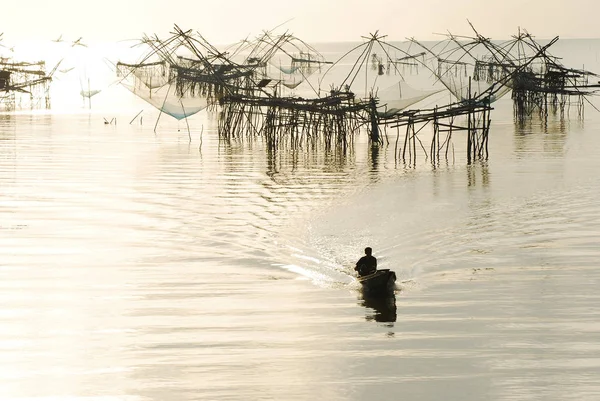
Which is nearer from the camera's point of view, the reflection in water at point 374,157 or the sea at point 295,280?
the sea at point 295,280

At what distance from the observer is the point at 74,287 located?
12.0 meters

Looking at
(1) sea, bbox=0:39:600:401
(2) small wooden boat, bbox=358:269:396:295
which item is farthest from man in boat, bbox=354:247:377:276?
(2) small wooden boat, bbox=358:269:396:295

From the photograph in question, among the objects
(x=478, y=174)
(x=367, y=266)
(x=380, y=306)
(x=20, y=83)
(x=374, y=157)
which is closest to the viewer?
(x=380, y=306)

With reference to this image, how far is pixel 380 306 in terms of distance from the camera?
11047 millimetres

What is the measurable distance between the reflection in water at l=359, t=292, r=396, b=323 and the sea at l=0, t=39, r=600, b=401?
42mm

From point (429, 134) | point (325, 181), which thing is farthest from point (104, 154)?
point (429, 134)

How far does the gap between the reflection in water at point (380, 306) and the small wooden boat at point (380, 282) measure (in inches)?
2.1

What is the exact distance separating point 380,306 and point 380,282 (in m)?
0.36

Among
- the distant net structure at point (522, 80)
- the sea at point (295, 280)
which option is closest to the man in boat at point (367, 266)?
the sea at point (295, 280)

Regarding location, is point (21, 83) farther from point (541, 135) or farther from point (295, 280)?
point (295, 280)

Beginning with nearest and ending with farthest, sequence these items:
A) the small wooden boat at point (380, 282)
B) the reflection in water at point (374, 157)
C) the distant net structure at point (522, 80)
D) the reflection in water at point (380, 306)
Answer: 1. the reflection in water at point (380, 306)
2. the small wooden boat at point (380, 282)
3. the reflection in water at point (374, 157)
4. the distant net structure at point (522, 80)

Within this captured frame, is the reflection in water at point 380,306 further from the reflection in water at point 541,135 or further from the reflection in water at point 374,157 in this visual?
the reflection in water at point 541,135

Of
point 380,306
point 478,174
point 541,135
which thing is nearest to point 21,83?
point 541,135

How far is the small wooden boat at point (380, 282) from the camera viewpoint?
11.3 m
